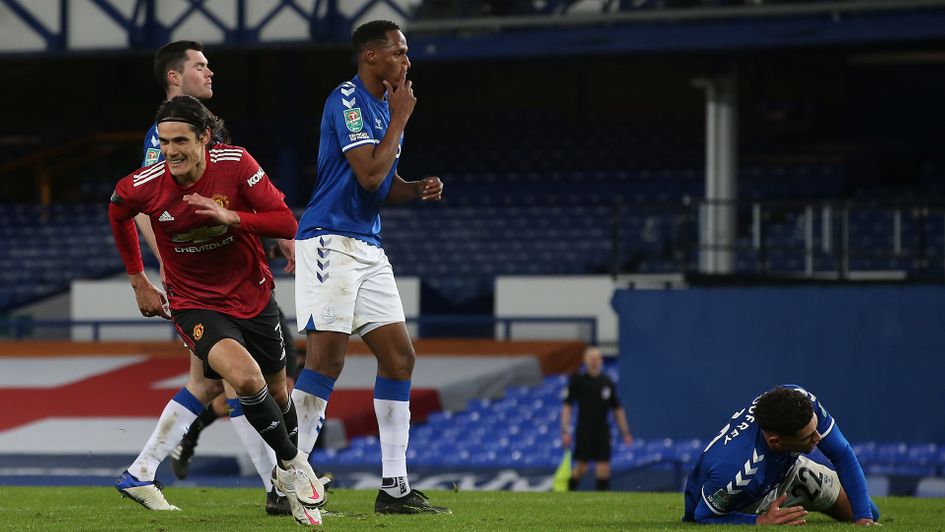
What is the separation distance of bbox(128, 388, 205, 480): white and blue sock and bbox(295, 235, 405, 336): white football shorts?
3.08 ft

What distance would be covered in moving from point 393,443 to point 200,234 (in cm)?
130

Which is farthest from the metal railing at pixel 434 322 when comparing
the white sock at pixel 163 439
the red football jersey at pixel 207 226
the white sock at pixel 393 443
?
the red football jersey at pixel 207 226

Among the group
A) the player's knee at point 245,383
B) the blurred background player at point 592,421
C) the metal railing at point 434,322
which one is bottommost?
the blurred background player at point 592,421

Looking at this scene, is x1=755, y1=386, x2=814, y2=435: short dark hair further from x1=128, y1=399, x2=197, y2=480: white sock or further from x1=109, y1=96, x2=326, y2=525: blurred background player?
x1=128, y1=399, x2=197, y2=480: white sock

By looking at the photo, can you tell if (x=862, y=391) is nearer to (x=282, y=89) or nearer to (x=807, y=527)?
(x=807, y=527)

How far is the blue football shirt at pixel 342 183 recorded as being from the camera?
6.86 m

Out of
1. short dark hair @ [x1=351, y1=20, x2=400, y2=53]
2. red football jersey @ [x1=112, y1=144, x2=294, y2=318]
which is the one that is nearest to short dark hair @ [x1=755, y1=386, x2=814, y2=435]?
red football jersey @ [x1=112, y1=144, x2=294, y2=318]

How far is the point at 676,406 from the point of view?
16578 mm

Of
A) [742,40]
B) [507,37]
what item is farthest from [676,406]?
[507,37]

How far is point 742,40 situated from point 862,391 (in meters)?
6.18

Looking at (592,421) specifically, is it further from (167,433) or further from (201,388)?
(167,433)

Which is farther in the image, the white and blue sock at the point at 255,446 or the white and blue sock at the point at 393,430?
the white and blue sock at the point at 255,446

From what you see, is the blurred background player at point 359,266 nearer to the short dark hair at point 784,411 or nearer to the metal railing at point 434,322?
the short dark hair at point 784,411

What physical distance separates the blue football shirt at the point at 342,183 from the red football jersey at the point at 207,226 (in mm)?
234
